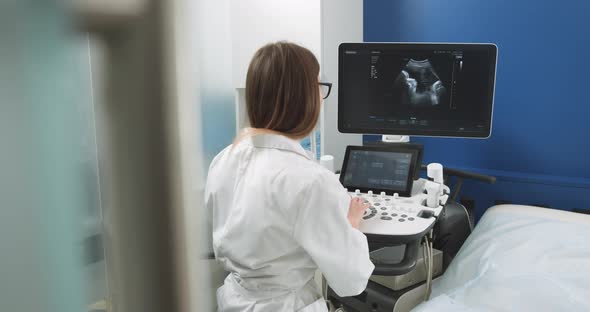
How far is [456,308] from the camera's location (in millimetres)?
1146

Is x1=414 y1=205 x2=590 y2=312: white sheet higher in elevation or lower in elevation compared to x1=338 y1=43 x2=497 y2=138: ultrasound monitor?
lower

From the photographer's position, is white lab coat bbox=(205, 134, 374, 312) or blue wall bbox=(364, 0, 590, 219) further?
blue wall bbox=(364, 0, 590, 219)

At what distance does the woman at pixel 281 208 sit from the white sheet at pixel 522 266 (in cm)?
32

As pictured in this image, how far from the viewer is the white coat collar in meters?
1.15

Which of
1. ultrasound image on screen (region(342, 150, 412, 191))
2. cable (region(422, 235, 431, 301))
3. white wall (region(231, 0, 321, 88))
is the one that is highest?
white wall (region(231, 0, 321, 88))

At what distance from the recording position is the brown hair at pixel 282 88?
45.3 inches

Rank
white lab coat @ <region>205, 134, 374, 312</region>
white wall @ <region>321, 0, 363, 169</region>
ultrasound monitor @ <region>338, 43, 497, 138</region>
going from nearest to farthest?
white lab coat @ <region>205, 134, 374, 312</region>
ultrasound monitor @ <region>338, 43, 497, 138</region>
white wall @ <region>321, 0, 363, 169</region>

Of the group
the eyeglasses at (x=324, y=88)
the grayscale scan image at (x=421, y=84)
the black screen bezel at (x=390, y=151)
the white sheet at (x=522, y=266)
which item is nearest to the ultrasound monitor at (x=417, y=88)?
the grayscale scan image at (x=421, y=84)

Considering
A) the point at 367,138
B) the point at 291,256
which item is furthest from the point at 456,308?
the point at 367,138

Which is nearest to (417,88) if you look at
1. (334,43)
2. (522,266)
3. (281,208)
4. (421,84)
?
(421,84)

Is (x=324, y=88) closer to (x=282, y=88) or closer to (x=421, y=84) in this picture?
(x=282, y=88)

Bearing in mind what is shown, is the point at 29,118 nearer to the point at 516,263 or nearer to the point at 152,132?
the point at 152,132

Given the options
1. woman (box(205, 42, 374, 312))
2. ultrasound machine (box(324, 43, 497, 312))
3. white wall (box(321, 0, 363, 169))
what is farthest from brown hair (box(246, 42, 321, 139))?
white wall (box(321, 0, 363, 169))

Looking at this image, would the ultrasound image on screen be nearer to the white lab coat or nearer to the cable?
the cable
